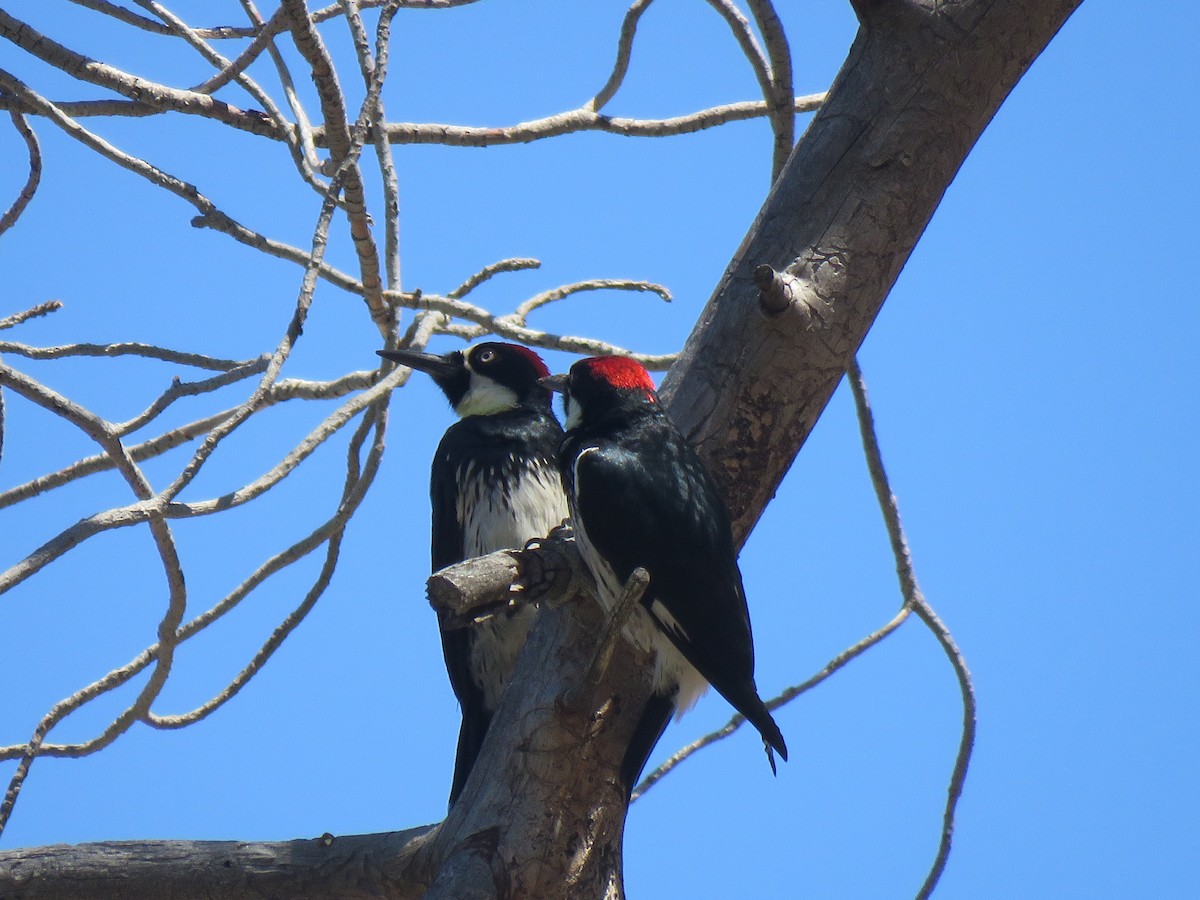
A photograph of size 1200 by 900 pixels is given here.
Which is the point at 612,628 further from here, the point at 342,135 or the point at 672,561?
the point at 342,135

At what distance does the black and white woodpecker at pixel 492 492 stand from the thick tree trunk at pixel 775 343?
990mm

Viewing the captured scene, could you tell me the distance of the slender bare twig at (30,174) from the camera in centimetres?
336

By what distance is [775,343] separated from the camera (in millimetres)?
2574

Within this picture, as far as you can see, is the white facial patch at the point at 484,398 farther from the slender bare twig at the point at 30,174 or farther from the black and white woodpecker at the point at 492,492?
the slender bare twig at the point at 30,174

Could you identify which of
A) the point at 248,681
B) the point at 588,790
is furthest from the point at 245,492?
the point at 588,790

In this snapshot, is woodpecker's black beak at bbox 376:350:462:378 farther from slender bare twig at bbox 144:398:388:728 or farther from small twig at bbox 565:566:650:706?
small twig at bbox 565:566:650:706

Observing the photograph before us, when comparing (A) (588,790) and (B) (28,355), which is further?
(B) (28,355)

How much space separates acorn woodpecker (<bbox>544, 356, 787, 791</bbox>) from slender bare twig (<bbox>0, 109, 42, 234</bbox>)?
183 centimetres

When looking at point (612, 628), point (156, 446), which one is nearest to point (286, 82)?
point (156, 446)

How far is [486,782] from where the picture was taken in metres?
2.36

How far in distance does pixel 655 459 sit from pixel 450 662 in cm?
138

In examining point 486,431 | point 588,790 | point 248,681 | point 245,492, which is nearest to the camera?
point 588,790

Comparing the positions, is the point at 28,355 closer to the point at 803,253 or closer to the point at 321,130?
the point at 321,130

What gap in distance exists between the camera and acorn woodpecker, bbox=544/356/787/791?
8.59 ft
